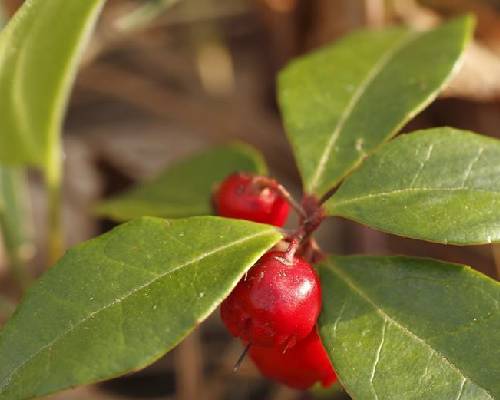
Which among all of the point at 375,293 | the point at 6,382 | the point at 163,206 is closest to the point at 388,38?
the point at 163,206

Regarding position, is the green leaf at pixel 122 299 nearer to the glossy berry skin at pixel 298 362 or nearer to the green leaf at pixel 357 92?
the glossy berry skin at pixel 298 362

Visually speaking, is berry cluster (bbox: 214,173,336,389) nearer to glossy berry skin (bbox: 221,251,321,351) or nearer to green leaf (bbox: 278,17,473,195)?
glossy berry skin (bbox: 221,251,321,351)

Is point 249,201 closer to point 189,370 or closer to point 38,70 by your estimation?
point 38,70

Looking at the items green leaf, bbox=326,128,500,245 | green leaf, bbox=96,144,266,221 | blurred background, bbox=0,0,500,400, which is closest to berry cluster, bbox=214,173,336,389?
green leaf, bbox=326,128,500,245

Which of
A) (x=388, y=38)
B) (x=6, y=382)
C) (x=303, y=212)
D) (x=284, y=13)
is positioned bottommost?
(x=284, y=13)

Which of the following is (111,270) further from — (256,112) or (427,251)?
(256,112)

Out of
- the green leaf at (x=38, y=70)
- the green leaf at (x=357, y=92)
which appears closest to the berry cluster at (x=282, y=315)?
the green leaf at (x=357, y=92)
